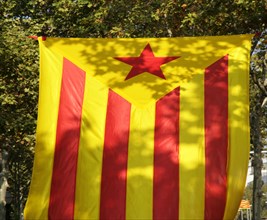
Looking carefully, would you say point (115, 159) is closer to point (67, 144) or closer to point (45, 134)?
point (67, 144)

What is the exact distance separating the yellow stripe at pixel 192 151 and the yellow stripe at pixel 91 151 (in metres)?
1.26

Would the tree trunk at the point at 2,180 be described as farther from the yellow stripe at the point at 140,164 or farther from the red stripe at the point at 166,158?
the red stripe at the point at 166,158

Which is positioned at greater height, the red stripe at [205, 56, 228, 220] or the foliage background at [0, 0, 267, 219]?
the foliage background at [0, 0, 267, 219]

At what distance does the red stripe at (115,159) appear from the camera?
7.04 meters

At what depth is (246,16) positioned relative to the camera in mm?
12016

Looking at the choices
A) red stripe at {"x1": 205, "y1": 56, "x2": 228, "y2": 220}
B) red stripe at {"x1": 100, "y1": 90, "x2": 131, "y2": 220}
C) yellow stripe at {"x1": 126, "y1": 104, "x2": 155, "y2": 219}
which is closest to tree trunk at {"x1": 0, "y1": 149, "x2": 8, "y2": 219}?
red stripe at {"x1": 100, "y1": 90, "x2": 131, "y2": 220}

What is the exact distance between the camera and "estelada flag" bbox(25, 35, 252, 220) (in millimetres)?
7047

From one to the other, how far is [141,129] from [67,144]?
1189 mm

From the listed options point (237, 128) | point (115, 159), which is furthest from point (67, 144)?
point (237, 128)

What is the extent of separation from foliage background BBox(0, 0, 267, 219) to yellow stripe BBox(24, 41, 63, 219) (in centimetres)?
547

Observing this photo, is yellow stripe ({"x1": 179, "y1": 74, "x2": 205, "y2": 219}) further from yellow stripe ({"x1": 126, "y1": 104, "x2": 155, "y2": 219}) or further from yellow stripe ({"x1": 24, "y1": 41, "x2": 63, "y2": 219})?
yellow stripe ({"x1": 24, "y1": 41, "x2": 63, "y2": 219})

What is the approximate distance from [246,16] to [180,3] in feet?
6.59

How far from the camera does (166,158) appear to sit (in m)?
7.26

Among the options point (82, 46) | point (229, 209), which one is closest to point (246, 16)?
point (82, 46)
